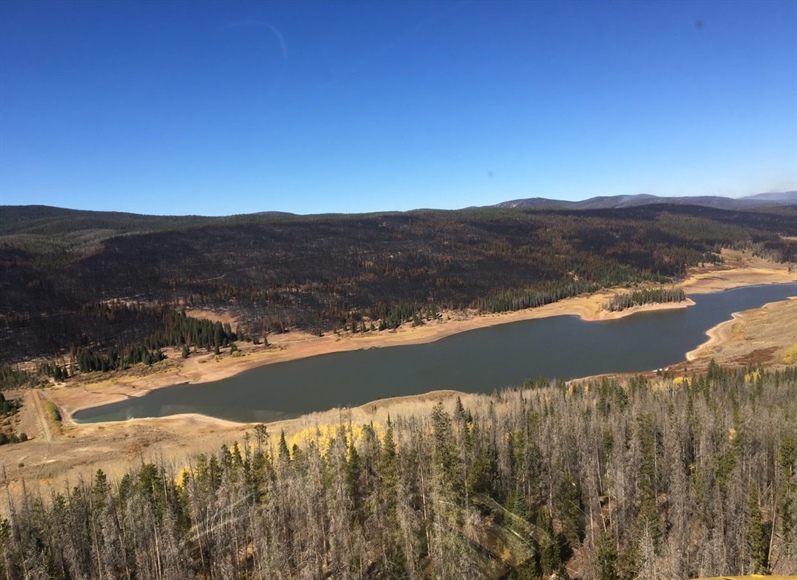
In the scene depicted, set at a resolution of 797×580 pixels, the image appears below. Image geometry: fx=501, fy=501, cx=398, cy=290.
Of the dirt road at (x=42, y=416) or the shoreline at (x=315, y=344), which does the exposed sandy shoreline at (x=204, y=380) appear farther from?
the dirt road at (x=42, y=416)

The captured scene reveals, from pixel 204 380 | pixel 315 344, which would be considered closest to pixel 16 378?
pixel 204 380

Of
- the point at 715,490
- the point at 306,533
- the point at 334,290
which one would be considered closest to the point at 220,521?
the point at 306,533

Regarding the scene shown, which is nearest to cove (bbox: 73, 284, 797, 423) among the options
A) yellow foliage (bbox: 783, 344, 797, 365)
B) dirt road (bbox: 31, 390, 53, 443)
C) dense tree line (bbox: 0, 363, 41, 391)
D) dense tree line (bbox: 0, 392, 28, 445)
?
dirt road (bbox: 31, 390, 53, 443)

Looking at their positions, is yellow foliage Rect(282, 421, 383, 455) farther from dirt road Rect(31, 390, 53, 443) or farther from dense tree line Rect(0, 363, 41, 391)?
dense tree line Rect(0, 363, 41, 391)

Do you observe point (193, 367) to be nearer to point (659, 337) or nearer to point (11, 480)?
point (11, 480)

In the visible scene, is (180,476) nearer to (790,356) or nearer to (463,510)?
(463,510)

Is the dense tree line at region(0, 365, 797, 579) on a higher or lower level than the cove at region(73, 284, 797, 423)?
higher
